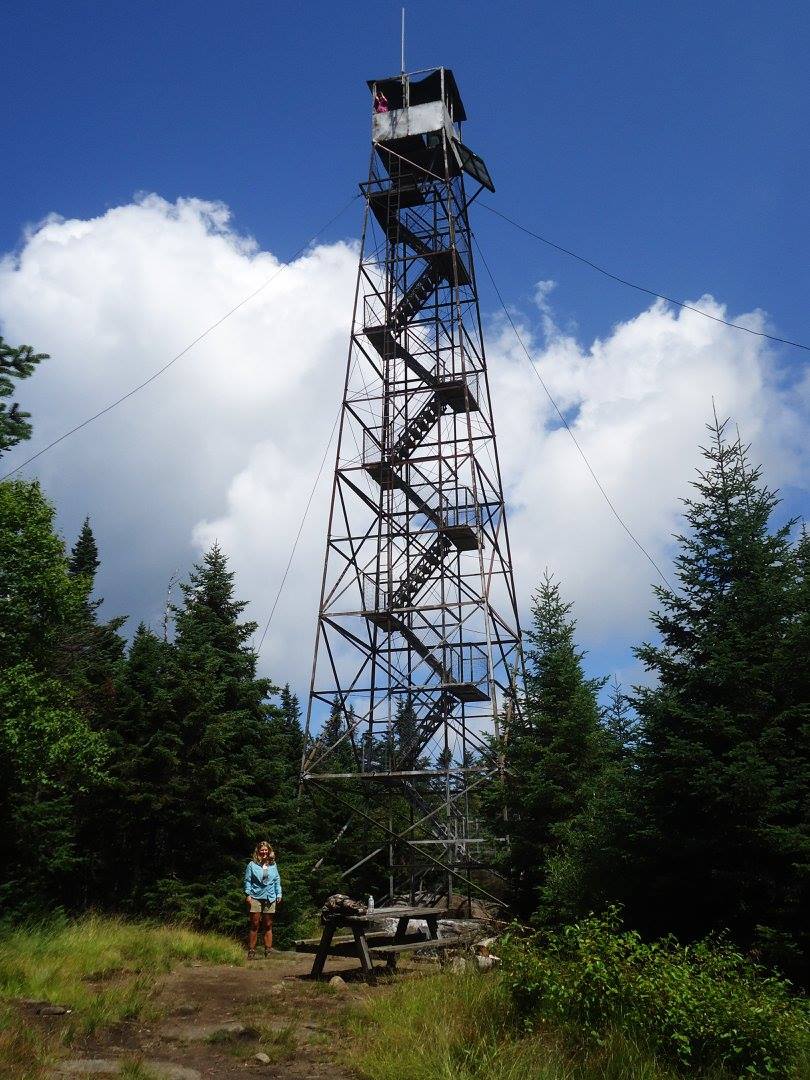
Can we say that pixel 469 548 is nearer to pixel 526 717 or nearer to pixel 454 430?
pixel 454 430

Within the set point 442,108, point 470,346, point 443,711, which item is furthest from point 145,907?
point 442,108

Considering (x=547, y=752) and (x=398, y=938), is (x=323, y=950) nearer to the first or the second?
(x=398, y=938)

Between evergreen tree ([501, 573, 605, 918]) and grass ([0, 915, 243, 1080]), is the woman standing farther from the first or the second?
evergreen tree ([501, 573, 605, 918])

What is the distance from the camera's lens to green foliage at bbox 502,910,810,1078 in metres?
6.11

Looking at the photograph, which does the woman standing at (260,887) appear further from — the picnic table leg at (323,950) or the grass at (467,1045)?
the grass at (467,1045)

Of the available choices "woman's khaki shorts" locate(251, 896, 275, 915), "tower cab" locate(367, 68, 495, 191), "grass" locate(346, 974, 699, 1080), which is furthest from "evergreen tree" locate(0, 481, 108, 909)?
"tower cab" locate(367, 68, 495, 191)

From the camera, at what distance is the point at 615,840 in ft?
36.6

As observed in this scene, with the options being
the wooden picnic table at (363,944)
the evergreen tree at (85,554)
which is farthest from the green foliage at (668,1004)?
the evergreen tree at (85,554)

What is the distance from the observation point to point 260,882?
1319 centimetres

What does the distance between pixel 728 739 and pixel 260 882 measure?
7320mm

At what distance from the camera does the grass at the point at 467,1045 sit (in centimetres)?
604

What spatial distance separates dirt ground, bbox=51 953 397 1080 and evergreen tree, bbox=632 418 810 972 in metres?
3.66

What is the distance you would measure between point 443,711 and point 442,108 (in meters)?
16.5

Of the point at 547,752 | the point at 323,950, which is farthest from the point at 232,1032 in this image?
the point at 547,752
